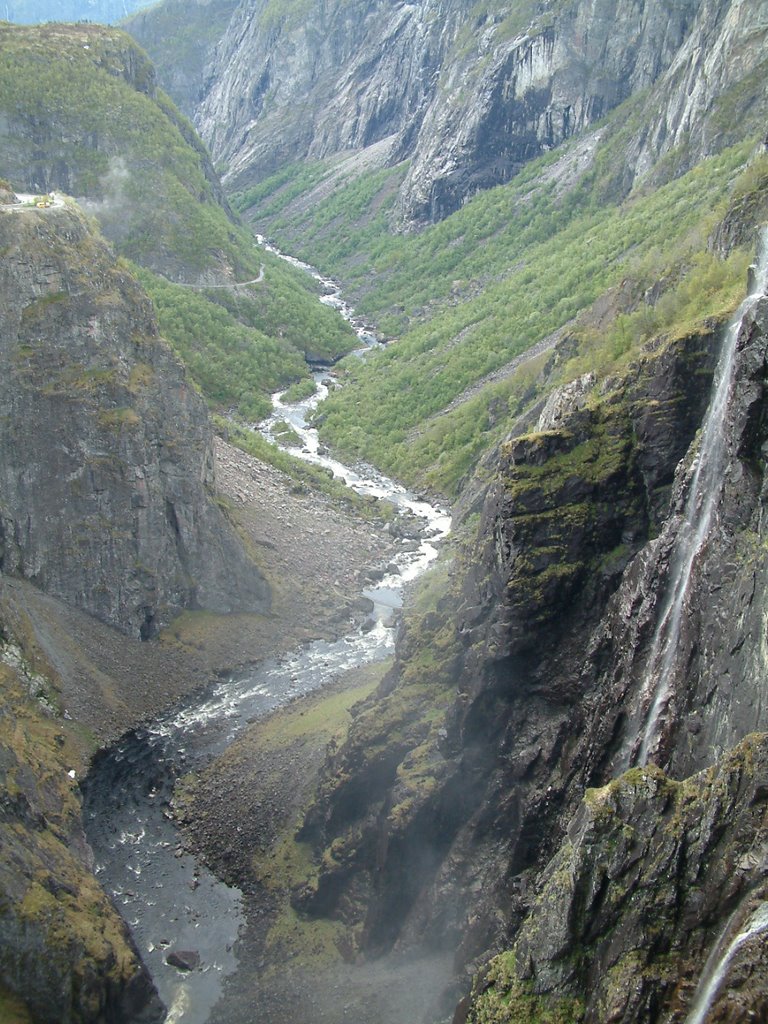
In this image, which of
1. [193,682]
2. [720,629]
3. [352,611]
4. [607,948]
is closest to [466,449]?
[352,611]

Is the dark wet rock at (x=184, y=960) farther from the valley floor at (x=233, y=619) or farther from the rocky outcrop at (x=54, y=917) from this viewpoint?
the valley floor at (x=233, y=619)

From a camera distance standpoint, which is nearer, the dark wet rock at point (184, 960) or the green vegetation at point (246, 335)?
the dark wet rock at point (184, 960)

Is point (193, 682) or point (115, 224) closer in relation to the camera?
point (193, 682)

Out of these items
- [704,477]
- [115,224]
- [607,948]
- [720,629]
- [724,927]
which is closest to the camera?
[724,927]

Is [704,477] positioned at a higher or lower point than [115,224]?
lower

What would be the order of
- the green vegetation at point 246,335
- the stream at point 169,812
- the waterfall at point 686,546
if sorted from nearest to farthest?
the waterfall at point 686,546, the stream at point 169,812, the green vegetation at point 246,335

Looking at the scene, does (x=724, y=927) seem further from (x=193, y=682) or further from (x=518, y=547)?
(x=193, y=682)

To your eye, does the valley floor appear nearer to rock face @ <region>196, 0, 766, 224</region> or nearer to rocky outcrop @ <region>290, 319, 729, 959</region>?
rocky outcrop @ <region>290, 319, 729, 959</region>

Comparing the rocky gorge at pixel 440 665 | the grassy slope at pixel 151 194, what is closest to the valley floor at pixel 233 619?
the rocky gorge at pixel 440 665
